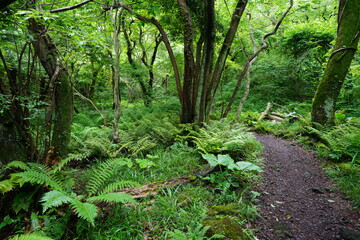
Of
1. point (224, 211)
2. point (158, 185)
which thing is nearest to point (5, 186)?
point (158, 185)

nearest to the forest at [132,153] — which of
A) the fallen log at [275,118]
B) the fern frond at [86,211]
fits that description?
the fern frond at [86,211]

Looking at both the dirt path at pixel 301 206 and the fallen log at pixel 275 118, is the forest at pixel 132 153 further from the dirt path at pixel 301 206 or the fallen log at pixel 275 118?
the fallen log at pixel 275 118

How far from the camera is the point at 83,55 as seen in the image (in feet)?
11.0

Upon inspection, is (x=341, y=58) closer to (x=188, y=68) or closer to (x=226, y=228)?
Result: (x=188, y=68)

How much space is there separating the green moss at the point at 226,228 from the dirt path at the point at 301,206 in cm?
31

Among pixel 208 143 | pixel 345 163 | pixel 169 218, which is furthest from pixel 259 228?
pixel 345 163

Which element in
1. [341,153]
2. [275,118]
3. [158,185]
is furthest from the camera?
[275,118]

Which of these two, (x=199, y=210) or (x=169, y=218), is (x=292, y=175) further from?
(x=169, y=218)

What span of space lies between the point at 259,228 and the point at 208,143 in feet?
6.36

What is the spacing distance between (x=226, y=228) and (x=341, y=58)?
5650 mm

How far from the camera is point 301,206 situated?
269 cm

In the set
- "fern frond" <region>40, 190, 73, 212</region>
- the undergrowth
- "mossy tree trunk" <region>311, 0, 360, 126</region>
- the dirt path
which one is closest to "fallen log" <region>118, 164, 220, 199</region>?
the dirt path

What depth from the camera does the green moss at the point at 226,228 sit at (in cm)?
192

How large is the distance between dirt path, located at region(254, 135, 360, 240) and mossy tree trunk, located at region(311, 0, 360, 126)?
2.03 metres
